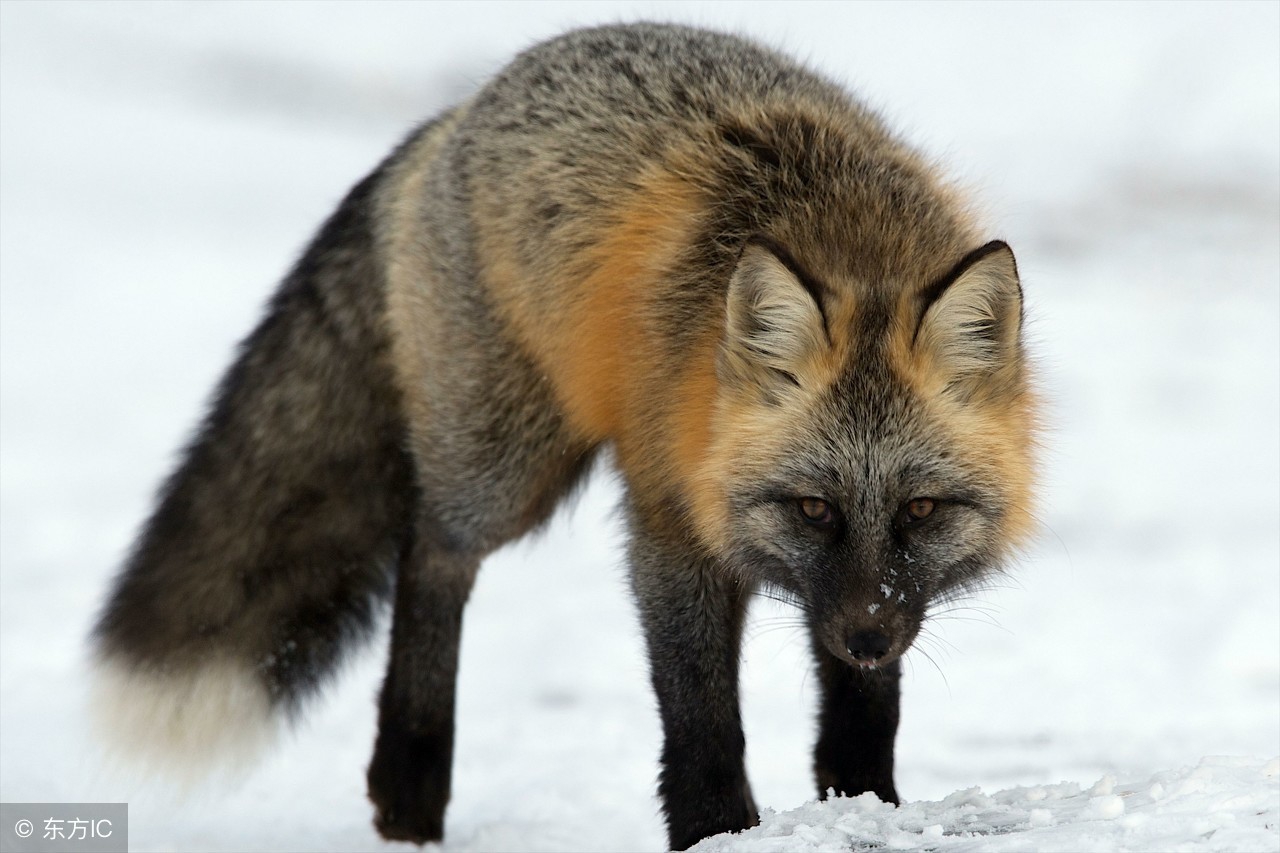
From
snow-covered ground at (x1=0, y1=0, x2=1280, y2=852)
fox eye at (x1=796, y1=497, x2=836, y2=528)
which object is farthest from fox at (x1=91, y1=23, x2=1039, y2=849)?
snow-covered ground at (x1=0, y1=0, x2=1280, y2=852)

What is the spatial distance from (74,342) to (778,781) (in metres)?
9.13

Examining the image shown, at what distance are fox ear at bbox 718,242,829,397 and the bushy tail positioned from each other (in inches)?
82.3

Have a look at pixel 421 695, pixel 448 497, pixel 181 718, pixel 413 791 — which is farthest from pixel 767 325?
pixel 181 718

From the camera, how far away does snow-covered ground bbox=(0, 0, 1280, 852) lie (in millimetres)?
5324

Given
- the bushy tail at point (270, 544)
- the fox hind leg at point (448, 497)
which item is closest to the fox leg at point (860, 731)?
the fox hind leg at point (448, 497)

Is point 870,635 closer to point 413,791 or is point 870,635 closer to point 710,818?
point 710,818

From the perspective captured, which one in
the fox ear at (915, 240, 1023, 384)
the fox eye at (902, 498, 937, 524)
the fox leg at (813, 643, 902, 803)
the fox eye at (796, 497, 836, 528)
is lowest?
the fox leg at (813, 643, 902, 803)

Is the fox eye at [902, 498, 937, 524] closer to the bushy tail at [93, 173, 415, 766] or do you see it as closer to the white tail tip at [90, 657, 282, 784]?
the bushy tail at [93, 173, 415, 766]

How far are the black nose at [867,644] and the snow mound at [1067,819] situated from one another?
458mm

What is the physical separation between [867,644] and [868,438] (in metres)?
0.53

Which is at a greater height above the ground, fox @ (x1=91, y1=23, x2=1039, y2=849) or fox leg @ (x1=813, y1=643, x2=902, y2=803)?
fox @ (x1=91, y1=23, x2=1039, y2=849)

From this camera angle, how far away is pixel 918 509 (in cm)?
355

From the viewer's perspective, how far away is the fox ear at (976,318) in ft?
11.2

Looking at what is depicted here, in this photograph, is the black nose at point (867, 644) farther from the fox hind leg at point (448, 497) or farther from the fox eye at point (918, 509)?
the fox hind leg at point (448, 497)
